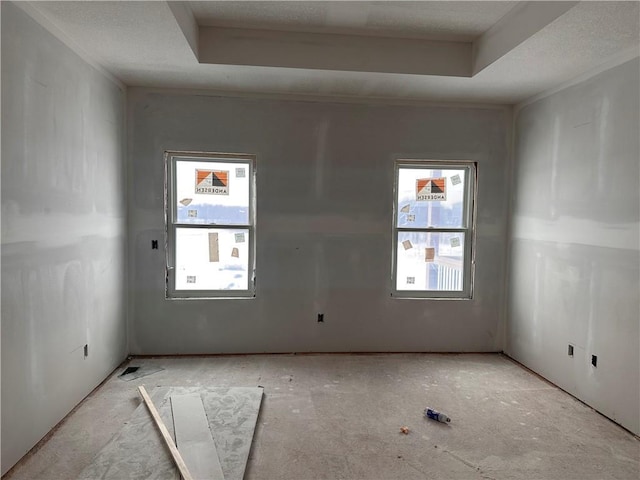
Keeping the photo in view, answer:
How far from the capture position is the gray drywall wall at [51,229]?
6.57 ft

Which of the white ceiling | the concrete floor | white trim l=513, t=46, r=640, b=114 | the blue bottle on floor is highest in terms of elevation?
the white ceiling

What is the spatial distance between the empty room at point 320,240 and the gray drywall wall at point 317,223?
0.07 ft

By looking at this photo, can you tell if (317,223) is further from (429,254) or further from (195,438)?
(195,438)

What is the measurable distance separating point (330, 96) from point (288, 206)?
117 cm

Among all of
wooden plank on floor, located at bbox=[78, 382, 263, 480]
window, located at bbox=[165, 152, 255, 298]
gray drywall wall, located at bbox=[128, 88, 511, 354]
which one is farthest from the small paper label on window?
wooden plank on floor, located at bbox=[78, 382, 263, 480]

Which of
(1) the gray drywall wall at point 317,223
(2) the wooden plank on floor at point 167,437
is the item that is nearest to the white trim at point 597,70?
(1) the gray drywall wall at point 317,223

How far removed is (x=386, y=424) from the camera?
2533mm

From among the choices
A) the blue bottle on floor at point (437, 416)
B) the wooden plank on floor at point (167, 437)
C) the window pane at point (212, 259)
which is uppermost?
the window pane at point (212, 259)

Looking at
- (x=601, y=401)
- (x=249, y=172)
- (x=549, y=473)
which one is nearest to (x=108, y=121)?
(x=249, y=172)

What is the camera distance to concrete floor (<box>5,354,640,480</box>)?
2.09 metres

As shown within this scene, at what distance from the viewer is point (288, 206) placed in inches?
146

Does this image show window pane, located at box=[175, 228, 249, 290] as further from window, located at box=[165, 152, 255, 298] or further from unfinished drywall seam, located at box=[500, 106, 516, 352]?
unfinished drywall seam, located at box=[500, 106, 516, 352]

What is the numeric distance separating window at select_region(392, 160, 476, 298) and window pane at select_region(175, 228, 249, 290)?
1.60 meters

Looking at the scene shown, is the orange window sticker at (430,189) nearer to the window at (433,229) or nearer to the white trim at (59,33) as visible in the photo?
the window at (433,229)
